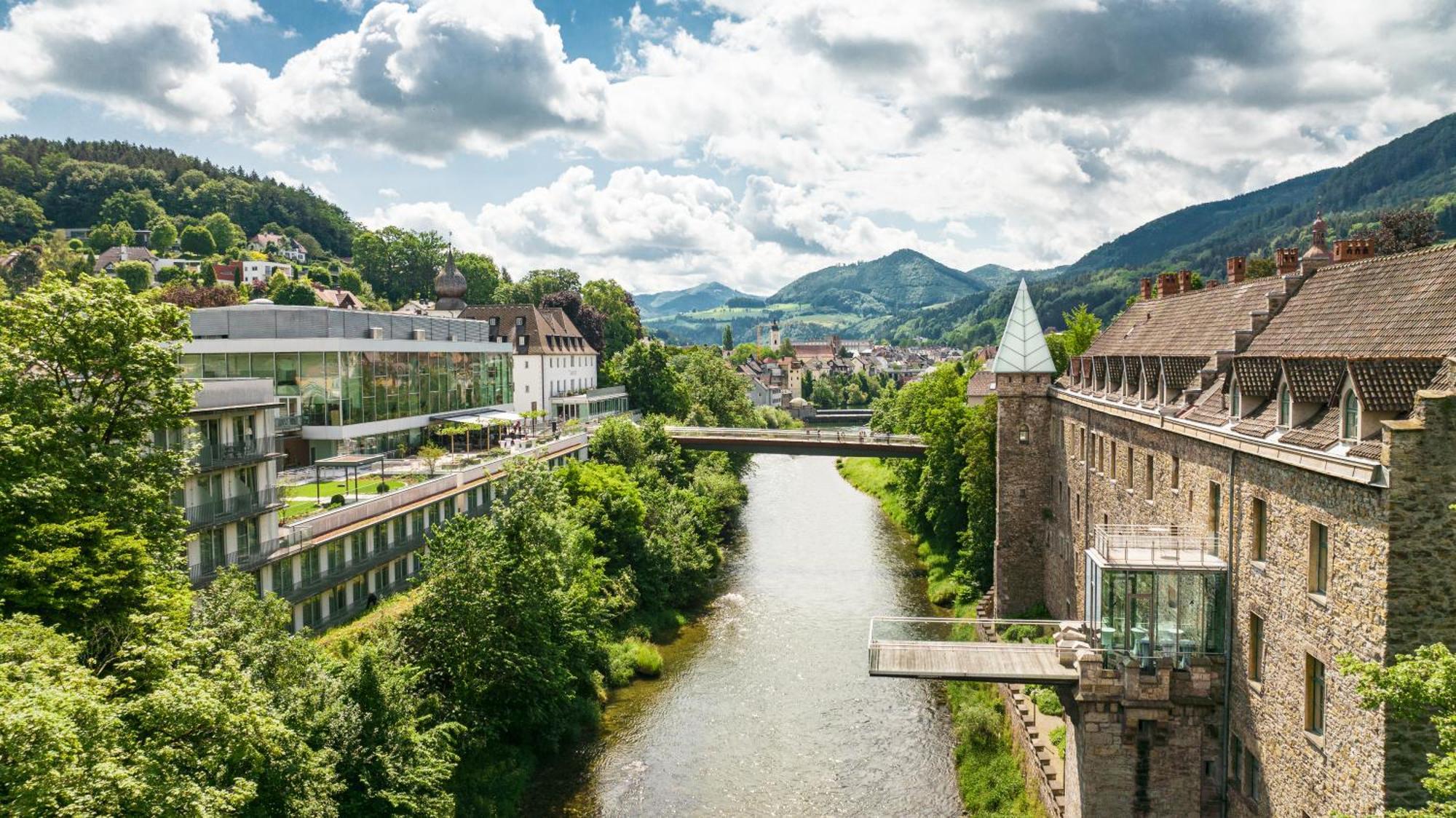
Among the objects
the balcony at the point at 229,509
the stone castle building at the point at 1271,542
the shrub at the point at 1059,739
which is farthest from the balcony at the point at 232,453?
the shrub at the point at 1059,739

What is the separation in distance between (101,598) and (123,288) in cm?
669

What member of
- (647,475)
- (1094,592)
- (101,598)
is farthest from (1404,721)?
(647,475)

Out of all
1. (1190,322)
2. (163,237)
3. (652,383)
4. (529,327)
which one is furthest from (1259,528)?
(163,237)

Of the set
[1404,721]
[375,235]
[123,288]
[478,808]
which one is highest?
[375,235]

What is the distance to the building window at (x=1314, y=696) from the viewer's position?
51.2ft

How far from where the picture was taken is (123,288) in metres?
19.6

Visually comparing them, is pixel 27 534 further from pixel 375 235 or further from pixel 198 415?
pixel 375 235

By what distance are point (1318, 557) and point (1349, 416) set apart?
2514 mm

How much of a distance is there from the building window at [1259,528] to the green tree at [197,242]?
157736 mm

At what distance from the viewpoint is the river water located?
25.4 m

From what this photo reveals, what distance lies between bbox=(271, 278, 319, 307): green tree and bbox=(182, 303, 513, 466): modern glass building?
53.0 metres

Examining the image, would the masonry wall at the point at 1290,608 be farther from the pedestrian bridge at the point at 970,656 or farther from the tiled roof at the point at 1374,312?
the pedestrian bridge at the point at 970,656

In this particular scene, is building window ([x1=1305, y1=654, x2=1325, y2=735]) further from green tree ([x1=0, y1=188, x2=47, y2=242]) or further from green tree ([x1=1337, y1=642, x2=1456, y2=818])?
green tree ([x1=0, y1=188, x2=47, y2=242])

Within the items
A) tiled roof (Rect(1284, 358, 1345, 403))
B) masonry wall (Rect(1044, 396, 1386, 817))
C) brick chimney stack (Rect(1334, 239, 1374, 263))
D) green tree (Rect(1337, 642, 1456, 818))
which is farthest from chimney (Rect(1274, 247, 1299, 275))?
green tree (Rect(1337, 642, 1456, 818))
